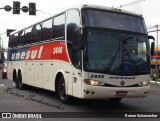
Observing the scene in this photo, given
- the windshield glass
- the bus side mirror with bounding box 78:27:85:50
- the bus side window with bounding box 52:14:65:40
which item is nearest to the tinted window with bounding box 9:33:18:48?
the bus side window with bounding box 52:14:65:40

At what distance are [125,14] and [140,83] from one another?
2347 mm

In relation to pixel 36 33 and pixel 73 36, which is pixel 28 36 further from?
pixel 73 36

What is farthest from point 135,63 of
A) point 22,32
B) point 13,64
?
point 13,64

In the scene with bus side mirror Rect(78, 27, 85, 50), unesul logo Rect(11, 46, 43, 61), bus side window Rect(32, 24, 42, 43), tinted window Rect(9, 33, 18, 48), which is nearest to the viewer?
bus side mirror Rect(78, 27, 85, 50)

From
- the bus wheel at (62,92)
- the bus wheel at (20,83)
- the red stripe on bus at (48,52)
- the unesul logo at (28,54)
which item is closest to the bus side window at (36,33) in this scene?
the red stripe on bus at (48,52)

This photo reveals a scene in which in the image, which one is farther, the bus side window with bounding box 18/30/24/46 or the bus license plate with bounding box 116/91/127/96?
the bus side window with bounding box 18/30/24/46

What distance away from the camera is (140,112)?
34.6ft

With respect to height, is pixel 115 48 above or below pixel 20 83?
above

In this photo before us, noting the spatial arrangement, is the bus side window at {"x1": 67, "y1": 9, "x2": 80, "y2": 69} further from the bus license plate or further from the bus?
the bus license plate

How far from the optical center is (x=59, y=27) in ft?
42.1

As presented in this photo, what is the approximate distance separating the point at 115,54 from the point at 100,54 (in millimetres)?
499

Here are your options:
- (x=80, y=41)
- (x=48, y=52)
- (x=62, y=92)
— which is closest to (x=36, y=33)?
(x=48, y=52)

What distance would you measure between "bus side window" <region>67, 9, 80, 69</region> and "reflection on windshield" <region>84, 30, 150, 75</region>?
667mm

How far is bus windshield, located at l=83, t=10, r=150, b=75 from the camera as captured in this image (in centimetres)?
1020
